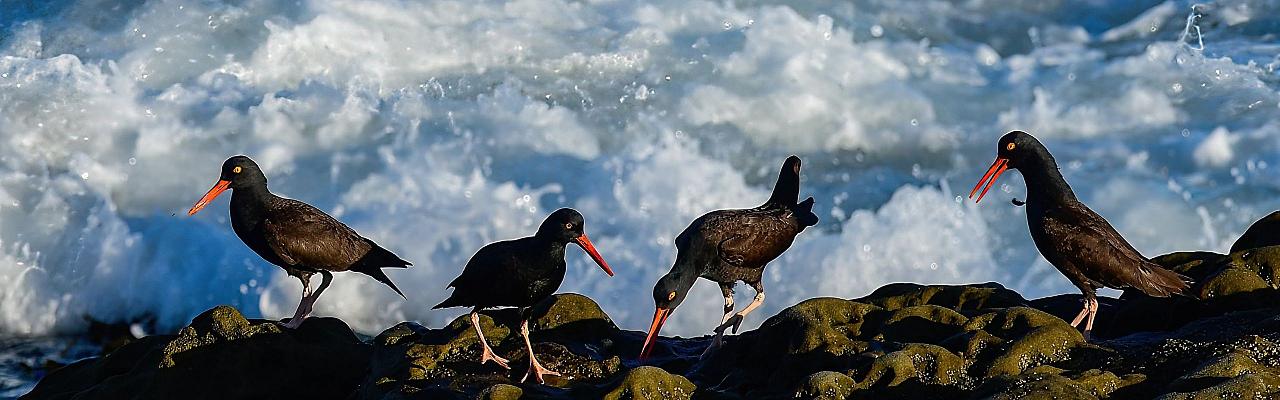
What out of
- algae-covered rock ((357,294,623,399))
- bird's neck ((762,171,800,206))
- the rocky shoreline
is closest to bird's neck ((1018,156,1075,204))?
the rocky shoreline

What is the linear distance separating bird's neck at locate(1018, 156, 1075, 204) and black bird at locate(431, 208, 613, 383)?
7.21ft

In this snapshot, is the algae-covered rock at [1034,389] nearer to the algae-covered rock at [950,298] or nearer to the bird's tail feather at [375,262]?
the algae-covered rock at [950,298]

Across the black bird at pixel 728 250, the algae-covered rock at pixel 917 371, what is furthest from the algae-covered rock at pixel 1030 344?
the black bird at pixel 728 250

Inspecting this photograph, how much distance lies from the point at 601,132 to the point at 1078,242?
22.6 feet

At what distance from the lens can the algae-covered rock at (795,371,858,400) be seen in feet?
15.2

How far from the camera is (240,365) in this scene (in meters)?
6.00

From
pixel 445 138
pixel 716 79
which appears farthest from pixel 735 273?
pixel 716 79

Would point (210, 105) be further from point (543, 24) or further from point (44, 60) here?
point (543, 24)

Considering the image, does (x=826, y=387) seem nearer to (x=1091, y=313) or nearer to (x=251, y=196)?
(x=1091, y=313)

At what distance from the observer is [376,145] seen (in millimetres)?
12039

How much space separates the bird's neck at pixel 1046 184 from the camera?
21.0 ft

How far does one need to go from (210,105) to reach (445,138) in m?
2.34

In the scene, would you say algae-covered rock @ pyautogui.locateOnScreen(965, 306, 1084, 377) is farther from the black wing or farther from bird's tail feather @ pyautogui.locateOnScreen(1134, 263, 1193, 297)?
the black wing

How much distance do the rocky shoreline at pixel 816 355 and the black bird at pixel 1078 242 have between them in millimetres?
206
